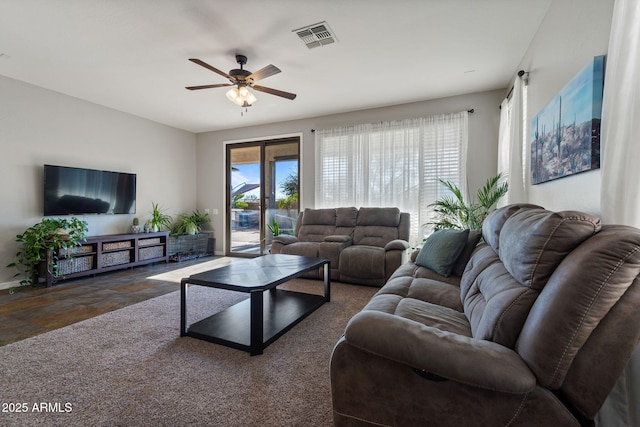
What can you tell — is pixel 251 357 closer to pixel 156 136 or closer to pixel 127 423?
pixel 127 423

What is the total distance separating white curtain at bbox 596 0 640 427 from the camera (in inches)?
41.0

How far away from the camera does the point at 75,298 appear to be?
310 cm

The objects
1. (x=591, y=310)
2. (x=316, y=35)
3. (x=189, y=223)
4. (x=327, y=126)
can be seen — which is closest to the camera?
(x=591, y=310)

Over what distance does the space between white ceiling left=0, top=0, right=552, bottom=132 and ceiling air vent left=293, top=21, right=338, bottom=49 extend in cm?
6

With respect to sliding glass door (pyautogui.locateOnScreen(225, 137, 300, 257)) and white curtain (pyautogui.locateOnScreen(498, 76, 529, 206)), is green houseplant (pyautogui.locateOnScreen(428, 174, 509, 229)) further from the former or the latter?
sliding glass door (pyautogui.locateOnScreen(225, 137, 300, 257))

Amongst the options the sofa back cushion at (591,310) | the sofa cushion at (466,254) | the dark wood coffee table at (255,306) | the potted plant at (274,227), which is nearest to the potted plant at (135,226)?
the potted plant at (274,227)

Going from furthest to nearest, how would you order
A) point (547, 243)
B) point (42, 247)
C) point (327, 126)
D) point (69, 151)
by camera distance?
point (327, 126) < point (69, 151) < point (42, 247) < point (547, 243)

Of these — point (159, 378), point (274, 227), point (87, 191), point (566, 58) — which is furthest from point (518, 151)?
point (87, 191)

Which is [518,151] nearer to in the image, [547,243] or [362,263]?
[362,263]

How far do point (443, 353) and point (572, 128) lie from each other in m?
1.73

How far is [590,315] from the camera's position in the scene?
2.74ft

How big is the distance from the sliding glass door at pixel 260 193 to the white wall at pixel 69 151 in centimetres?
118

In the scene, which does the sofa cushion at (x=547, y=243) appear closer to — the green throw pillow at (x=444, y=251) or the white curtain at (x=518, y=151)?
the green throw pillow at (x=444, y=251)

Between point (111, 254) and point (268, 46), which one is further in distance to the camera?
point (111, 254)
